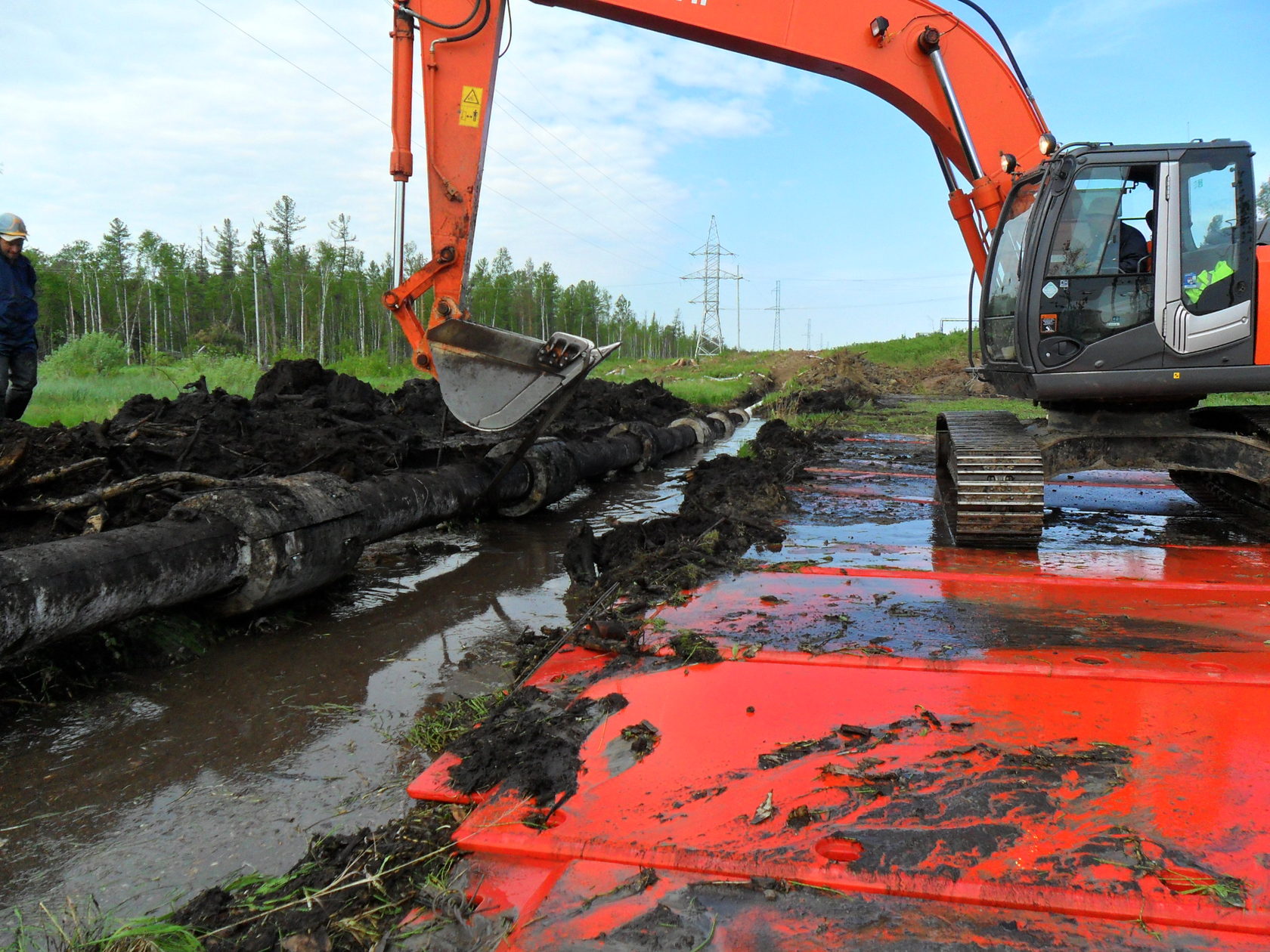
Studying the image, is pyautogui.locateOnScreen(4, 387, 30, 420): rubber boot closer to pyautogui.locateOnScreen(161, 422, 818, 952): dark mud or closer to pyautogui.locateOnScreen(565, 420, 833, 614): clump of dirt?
pyautogui.locateOnScreen(565, 420, 833, 614): clump of dirt

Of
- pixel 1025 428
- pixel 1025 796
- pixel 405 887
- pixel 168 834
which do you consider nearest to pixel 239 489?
pixel 168 834

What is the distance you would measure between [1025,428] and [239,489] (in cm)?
497

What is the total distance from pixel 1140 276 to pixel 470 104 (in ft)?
15.0

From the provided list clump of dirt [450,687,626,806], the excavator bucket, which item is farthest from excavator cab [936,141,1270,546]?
clump of dirt [450,687,626,806]

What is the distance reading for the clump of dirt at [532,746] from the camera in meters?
2.33

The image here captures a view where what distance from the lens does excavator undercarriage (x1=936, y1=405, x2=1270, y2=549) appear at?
17.3 ft

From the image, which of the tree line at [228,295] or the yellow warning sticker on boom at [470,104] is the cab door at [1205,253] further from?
the tree line at [228,295]

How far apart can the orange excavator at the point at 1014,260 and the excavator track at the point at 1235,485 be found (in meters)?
0.02

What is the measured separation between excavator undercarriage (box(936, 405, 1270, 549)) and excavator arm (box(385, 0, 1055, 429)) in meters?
1.83

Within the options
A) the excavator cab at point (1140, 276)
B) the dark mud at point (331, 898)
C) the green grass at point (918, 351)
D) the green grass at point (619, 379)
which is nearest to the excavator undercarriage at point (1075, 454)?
the excavator cab at point (1140, 276)

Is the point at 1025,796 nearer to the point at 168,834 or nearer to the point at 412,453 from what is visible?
the point at 168,834

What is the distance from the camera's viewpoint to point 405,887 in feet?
6.28

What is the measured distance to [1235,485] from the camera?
661 cm

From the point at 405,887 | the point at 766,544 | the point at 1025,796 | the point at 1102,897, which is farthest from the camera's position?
the point at 766,544
